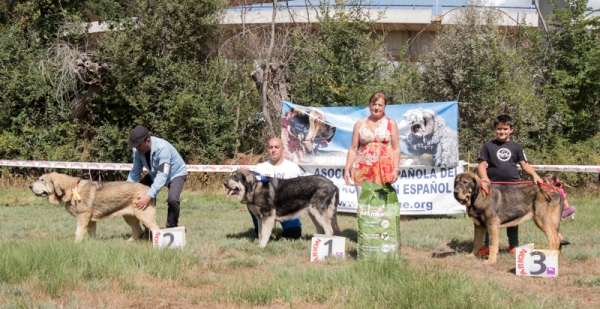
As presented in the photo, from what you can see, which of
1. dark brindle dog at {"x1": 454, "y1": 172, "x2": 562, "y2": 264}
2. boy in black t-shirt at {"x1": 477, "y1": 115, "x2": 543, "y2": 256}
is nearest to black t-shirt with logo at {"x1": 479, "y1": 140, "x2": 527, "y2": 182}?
boy in black t-shirt at {"x1": 477, "y1": 115, "x2": 543, "y2": 256}

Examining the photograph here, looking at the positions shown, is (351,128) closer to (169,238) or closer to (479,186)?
(479,186)

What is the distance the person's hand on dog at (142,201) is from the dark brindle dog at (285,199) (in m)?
1.08

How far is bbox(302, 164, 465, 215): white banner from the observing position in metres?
10.7

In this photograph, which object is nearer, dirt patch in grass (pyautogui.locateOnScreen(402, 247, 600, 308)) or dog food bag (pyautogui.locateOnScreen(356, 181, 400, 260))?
dirt patch in grass (pyautogui.locateOnScreen(402, 247, 600, 308))

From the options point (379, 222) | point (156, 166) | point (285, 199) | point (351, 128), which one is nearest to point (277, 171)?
point (285, 199)

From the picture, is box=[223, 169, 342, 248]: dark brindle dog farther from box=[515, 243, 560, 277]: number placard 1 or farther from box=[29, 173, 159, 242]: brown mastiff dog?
box=[515, 243, 560, 277]: number placard 1

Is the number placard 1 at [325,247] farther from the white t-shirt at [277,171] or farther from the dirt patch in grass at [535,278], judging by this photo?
the white t-shirt at [277,171]

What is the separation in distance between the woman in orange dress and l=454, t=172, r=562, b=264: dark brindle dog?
97cm

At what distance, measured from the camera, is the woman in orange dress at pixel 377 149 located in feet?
19.7

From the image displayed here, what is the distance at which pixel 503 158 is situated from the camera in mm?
6840

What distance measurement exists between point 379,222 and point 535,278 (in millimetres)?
1718

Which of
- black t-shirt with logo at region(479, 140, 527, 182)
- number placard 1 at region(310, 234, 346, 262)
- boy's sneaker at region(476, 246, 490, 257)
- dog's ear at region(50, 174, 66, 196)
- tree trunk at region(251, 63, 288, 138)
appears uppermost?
tree trunk at region(251, 63, 288, 138)

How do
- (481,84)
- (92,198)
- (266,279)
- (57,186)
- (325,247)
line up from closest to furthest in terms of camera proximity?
(266,279), (325,247), (57,186), (92,198), (481,84)

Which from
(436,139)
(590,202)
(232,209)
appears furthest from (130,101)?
(590,202)
